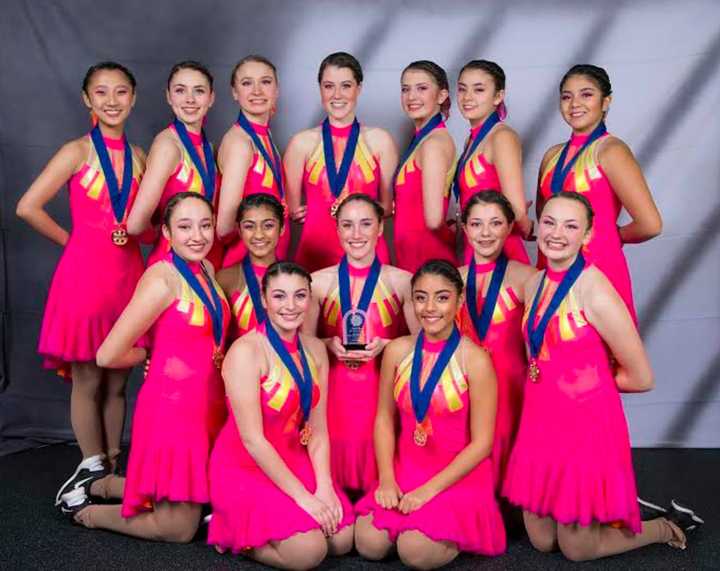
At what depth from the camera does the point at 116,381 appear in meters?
4.18

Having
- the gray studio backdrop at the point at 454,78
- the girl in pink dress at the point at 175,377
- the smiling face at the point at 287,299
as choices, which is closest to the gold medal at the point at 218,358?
the girl in pink dress at the point at 175,377

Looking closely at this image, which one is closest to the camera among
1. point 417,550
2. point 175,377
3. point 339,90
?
point 417,550

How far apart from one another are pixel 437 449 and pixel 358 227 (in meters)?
0.88

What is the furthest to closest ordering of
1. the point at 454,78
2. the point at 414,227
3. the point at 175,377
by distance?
1. the point at 454,78
2. the point at 414,227
3. the point at 175,377

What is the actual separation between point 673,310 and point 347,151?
6.79 feet

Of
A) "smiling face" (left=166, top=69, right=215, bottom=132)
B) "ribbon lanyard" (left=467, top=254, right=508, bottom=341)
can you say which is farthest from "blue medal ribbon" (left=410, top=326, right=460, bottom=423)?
"smiling face" (left=166, top=69, right=215, bottom=132)

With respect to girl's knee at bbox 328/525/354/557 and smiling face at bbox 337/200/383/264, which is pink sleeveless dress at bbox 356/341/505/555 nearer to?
girl's knee at bbox 328/525/354/557

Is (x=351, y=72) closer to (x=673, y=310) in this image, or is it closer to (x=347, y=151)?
(x=347, y=151)

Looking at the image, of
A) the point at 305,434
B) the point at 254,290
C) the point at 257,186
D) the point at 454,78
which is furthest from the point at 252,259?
the point at 454,78

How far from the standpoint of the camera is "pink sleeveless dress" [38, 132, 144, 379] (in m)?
4.03

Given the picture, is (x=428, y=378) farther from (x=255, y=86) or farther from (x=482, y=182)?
(x=255, y=86)

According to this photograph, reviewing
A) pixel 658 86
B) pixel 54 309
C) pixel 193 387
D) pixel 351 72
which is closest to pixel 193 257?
pixel 193 387

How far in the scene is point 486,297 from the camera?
3.70m

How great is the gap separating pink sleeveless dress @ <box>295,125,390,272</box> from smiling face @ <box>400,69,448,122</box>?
25cm
